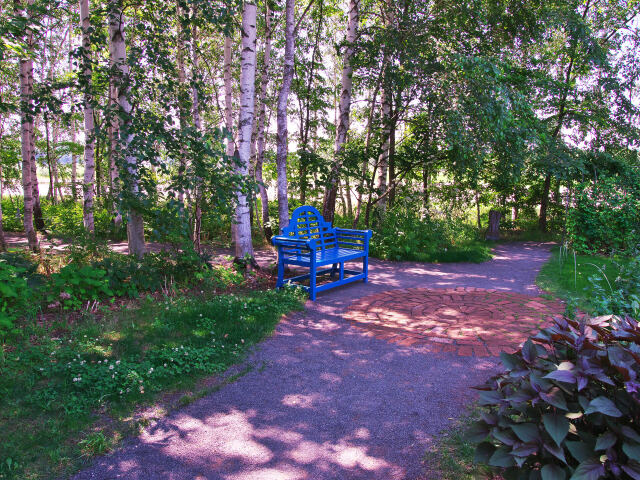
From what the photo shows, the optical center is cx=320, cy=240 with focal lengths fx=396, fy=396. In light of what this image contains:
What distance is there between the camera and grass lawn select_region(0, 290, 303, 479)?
239 cm

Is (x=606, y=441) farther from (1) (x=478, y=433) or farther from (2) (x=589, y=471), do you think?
(1) (x=478, y=433)

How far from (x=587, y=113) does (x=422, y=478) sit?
14771 mm

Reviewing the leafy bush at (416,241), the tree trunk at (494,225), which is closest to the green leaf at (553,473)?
the leafy bush at (416,241)

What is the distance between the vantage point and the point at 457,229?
10.9 meters

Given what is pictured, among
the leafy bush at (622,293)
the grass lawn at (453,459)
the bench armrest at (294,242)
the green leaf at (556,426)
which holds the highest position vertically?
the bench armrest at (294,242)

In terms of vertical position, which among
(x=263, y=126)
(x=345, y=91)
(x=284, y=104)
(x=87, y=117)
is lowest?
(x=284, y=104)

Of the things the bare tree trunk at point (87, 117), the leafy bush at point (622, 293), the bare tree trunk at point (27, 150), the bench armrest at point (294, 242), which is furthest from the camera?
the bare tree trunk at point (27, 150)

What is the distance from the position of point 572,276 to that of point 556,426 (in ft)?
22.5

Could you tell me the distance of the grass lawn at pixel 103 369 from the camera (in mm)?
2391

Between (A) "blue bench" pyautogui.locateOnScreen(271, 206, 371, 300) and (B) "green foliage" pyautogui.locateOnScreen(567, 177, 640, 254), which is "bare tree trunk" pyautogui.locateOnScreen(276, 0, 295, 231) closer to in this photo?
(A) "blue bench" pyautogui.locateOnScreen(271, 206, 371, 300)

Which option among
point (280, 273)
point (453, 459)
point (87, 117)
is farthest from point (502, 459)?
point (87, 117)

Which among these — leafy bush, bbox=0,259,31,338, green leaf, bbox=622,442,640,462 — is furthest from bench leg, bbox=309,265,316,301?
green leaf, bbox=622,442,640,462

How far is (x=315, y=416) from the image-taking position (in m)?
2.83

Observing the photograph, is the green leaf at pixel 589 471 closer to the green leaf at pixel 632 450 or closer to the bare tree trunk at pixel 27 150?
the green leaf at pixel 632 450
